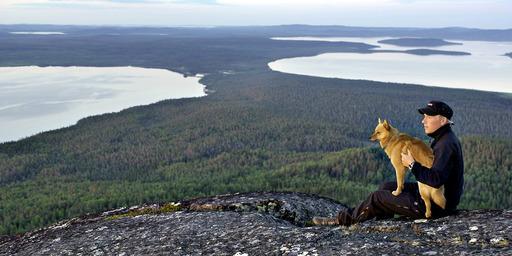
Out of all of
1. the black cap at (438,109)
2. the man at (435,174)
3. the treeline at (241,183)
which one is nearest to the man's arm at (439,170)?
the man at (435,174)

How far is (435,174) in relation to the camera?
1224 cm

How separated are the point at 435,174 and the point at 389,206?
75.7 inches

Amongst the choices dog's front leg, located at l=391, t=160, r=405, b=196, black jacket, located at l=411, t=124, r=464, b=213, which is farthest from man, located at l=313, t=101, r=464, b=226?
dog's front leg, located at l=391, t=160, r=405, b=196

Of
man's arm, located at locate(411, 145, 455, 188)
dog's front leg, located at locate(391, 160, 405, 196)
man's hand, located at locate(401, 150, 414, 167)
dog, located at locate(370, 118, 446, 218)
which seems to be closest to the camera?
man's arm, located at locate(411, 145, 455, 188)

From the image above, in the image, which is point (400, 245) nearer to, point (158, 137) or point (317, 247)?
point (317, 247)

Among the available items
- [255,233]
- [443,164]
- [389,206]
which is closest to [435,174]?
[443,164]

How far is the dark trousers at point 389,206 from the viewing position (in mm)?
13289

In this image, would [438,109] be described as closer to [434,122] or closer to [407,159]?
[434,122]

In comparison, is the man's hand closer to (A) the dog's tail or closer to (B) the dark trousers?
(A) the dog's tail

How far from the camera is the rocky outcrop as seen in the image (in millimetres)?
11859

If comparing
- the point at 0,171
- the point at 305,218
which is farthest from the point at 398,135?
the point at 0,171

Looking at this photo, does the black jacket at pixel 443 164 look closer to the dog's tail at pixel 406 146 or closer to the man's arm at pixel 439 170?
the man's arm at pixel 439 170

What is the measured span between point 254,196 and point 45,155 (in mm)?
142356

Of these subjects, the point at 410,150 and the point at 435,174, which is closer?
the point at 435,174
